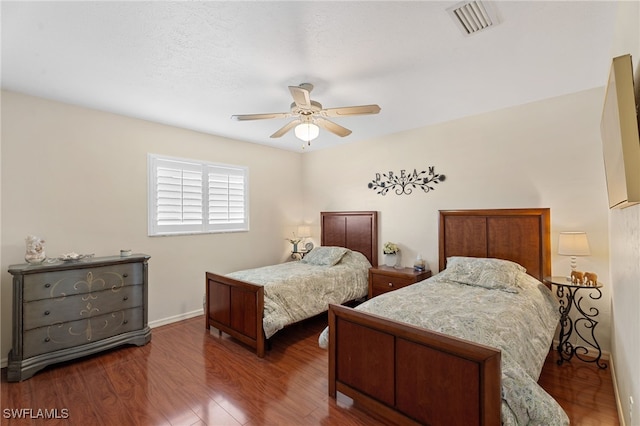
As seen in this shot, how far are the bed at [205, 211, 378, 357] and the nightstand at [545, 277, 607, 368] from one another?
221 cm

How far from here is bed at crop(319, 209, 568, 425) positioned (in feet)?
5.19

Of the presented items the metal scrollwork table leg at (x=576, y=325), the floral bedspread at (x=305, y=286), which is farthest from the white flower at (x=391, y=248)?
the metal scrollwork table leg at (x=576, y=325)

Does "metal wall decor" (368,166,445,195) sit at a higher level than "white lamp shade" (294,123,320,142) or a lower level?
lower

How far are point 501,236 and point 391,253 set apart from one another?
1401 millimetres

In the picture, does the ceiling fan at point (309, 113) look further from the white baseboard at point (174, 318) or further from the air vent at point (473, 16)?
the white baseboard at point (174, 318)

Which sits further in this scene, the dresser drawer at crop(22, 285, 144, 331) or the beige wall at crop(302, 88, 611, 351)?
the beige wall at crop(302, 88, 611, 351)

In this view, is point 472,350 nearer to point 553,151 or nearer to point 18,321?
point 553,151

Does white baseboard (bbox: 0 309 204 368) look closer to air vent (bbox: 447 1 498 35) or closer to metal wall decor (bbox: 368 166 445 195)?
metal wall decor (bbox: 368 166 445 195)

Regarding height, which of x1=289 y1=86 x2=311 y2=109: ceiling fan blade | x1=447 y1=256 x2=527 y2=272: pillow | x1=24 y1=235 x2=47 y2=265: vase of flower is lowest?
x1=447 y1=256 x2=527 y2=272: pillow

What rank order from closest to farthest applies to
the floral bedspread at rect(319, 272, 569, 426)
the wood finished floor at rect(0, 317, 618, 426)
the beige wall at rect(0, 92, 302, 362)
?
the floral bedspread at rect(319, 272, 569, 426) < the wood finished floor at rect(0, 317, 618, 426) < the beige wall at rect(0, 92, 302, 362)

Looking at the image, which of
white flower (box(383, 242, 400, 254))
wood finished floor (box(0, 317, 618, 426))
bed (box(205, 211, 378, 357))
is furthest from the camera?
white flower (box(383, 242, 400, 254))

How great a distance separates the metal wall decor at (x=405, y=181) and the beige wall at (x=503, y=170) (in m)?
0.08

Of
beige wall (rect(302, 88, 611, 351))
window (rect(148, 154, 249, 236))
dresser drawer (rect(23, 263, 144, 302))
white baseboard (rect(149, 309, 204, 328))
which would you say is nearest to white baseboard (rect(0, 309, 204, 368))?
white baseboard (rect(149, 309, 204, 328))

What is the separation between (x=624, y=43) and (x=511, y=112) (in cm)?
182
